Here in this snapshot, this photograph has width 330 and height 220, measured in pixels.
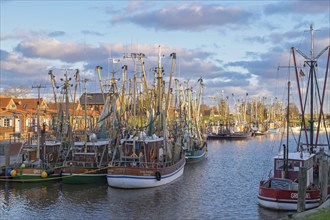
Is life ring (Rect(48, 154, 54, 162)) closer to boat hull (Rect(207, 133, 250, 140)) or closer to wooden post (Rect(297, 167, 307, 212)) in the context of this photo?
wooden post (Rect(297, 167, 307, 212))

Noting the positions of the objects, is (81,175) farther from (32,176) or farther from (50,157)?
(50,157)

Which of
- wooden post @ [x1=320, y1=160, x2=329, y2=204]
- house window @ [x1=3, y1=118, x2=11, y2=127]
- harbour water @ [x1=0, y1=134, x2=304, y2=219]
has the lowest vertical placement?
harbour water @ [x1=0, y1=134, x2=304, y2=219]

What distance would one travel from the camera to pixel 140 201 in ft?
136

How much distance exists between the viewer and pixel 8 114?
305ft

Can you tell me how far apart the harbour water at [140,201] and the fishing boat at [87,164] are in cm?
94

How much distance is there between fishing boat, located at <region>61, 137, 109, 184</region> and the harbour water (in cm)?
94

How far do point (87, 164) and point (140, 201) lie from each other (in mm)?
11327

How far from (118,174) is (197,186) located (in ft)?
31.7

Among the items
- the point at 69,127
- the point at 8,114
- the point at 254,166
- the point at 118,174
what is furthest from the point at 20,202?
the point at 8,114

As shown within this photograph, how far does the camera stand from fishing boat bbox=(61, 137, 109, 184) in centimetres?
4947

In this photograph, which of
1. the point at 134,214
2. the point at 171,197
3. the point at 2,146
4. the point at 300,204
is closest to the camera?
the point at 300,204

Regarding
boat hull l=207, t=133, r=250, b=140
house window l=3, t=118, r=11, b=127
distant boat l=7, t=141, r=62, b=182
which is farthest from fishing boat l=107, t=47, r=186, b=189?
boat hull l=207, t=133, r=250, b=140

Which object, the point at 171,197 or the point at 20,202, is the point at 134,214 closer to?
the point at 171,197

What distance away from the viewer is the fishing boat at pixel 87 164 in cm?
4947
